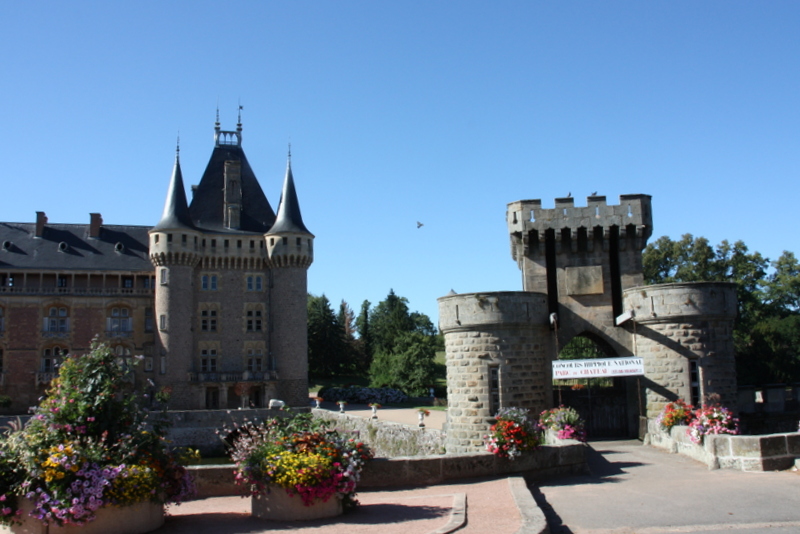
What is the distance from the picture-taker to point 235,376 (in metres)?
45.8

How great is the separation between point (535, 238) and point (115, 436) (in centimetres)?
1478

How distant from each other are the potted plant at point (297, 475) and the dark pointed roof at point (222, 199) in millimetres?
39883

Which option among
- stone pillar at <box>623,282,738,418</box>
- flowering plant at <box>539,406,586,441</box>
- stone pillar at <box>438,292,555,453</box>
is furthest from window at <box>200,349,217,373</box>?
flowering plant at <box>539,406,586,441</box>

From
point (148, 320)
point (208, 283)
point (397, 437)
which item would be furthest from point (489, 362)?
point (148, 320)

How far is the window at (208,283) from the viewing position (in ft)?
155

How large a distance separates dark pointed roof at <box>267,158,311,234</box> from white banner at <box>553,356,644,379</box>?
3131 cm

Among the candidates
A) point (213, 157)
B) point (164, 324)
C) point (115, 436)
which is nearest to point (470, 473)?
point (115, 436)

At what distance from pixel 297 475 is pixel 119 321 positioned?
4118 cm

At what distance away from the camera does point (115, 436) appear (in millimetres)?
8859

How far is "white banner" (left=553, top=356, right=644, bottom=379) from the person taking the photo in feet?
59.9

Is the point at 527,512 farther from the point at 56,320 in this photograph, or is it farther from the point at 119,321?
the point at 56,320

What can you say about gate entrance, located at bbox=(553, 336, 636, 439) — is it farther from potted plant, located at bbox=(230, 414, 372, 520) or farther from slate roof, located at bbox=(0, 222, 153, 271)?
slate roof, located at bbox=(0, 222, 153, 271)

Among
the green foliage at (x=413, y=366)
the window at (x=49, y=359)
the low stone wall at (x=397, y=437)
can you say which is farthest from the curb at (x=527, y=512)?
the green foliage at (x=413, y=366)

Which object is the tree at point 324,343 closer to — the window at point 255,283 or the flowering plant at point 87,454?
the window at point 255,283
